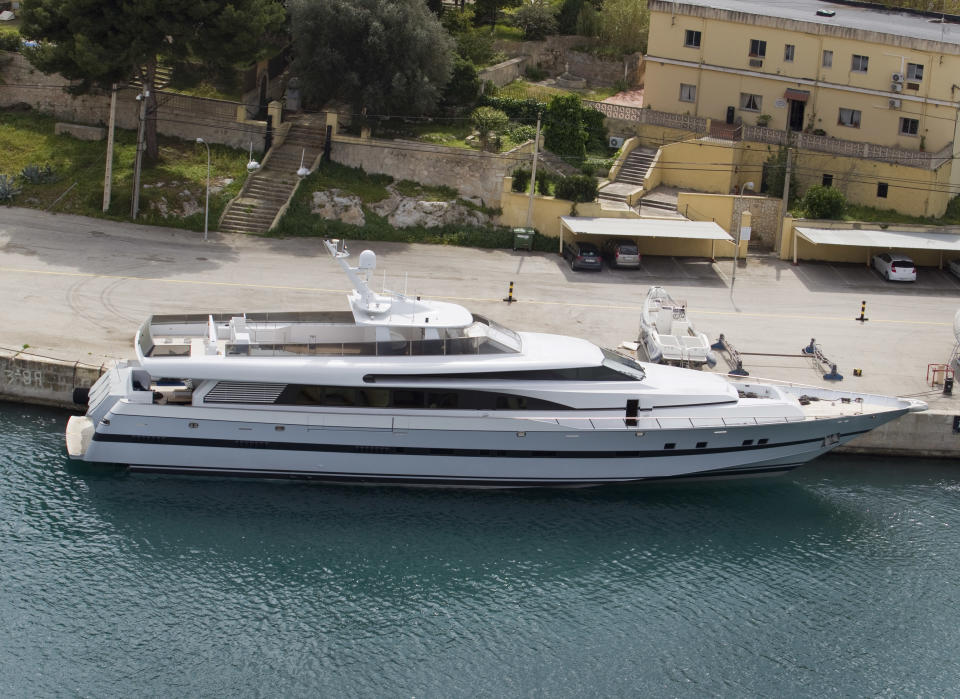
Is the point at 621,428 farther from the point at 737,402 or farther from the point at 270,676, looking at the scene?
the point at 270,676

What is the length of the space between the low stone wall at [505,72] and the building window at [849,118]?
51.4ft

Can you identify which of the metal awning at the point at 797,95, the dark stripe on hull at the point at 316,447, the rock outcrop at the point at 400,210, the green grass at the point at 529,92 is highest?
the metal awning at the point at 797,95

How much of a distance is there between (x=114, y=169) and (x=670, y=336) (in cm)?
2543

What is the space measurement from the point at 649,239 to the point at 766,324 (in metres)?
8.40

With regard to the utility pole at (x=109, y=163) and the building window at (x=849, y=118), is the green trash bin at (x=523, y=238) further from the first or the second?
the utility pole at (x=109, y=163)

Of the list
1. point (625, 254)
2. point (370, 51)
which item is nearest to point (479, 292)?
point (625, 254)

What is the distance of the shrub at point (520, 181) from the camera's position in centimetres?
4884

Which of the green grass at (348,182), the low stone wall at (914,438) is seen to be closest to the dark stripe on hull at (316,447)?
the low stone wall at (914,438)

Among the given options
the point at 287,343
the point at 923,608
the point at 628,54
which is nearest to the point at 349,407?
the point at 287,343

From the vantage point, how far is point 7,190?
47531mm

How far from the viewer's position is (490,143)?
5031 centimetres

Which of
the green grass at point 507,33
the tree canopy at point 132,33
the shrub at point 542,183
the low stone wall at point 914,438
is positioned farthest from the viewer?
the green grass at point 507,33

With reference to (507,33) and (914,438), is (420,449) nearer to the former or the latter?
(914,438)

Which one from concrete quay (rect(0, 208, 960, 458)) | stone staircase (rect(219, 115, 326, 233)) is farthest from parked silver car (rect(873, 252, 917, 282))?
stone staircase (rect(219, 115, 326, 233))
